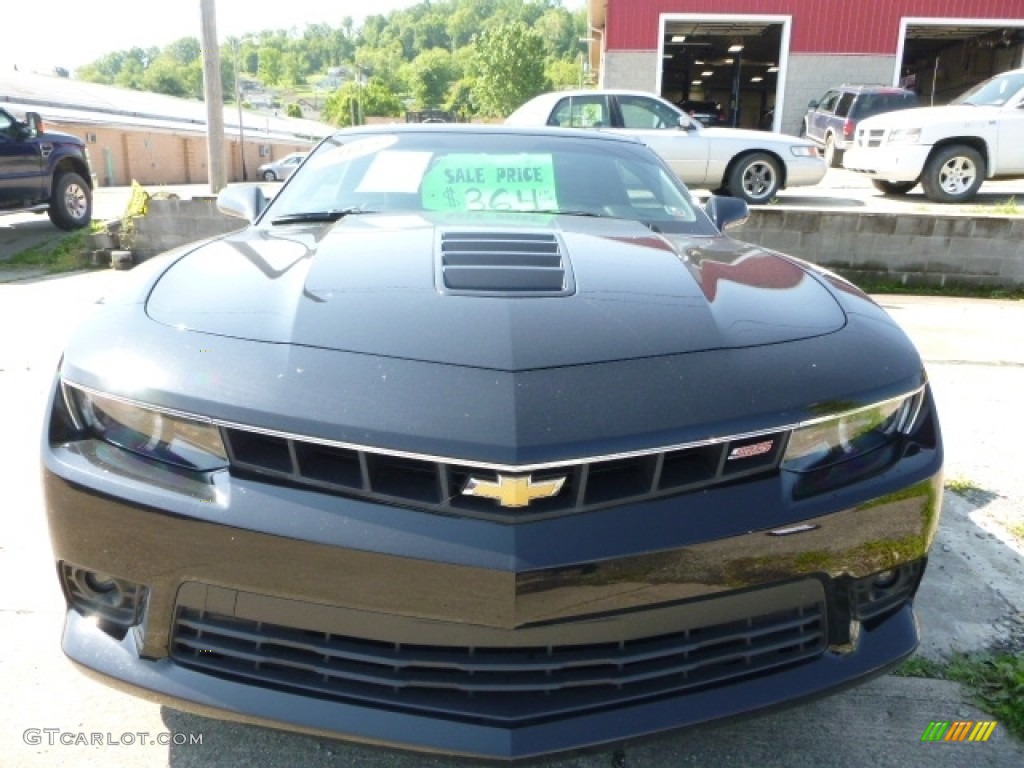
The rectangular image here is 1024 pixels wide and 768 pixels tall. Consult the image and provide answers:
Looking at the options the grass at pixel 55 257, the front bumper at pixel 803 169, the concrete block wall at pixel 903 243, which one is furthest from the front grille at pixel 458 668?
the front bumper at pixel 803 169

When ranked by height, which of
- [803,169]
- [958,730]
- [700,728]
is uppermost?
[803,169]

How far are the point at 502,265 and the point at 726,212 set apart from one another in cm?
142

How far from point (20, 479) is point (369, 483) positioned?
7.73 ft

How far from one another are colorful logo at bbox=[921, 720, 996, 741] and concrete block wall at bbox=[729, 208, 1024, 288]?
570cm

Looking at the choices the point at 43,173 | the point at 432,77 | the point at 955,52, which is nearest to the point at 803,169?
the point at 43,173

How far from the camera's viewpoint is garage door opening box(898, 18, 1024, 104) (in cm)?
2058

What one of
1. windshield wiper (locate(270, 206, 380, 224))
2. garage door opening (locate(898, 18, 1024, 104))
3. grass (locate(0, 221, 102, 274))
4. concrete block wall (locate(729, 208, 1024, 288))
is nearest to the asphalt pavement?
windshield wiper (locate(270, 206, 380, 224))

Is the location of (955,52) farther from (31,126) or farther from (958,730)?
(958,730)

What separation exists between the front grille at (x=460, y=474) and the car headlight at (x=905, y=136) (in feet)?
34.6

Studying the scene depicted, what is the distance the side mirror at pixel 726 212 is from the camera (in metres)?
3.00

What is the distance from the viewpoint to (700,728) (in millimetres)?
1472

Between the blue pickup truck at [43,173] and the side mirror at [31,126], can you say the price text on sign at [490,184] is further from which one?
the side mirror at [31,126]

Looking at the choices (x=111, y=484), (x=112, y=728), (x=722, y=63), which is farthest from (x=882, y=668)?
(x=722, y=63)

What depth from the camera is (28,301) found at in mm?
6445
